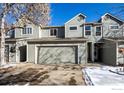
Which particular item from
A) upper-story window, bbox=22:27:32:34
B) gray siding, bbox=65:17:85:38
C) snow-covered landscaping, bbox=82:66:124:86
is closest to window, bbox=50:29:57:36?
gray siding, bbox=65:17:85:38

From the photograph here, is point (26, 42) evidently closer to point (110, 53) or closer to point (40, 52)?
point (40, 52)

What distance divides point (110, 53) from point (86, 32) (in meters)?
3.18

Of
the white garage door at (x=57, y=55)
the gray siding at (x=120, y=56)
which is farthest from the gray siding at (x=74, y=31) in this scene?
the gray siding at (x=120, y=56)

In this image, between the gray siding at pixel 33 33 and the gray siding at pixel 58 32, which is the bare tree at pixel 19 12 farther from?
the gray siding at pixel 58 32

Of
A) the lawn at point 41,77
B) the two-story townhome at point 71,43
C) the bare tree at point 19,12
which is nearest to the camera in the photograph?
the lawn at point 41,77

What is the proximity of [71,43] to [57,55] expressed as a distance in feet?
4.57

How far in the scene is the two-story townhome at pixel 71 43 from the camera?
12.8m

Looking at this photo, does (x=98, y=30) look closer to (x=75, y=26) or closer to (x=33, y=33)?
(x=75, y=26)

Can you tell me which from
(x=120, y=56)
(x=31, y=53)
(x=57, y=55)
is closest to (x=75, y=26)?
(x=57, y=55)

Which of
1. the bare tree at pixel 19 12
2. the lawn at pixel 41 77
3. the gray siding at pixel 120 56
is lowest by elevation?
the lawn at pixel 41 77

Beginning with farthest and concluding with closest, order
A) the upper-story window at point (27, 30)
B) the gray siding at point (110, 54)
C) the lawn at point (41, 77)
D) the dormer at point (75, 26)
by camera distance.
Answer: the dormer at point (75, 26)
the upper-story window at point (27, 30)
the gray siding at point (110, 54)
the lawn at point (41, 77)

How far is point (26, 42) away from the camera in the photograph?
14.3 meters

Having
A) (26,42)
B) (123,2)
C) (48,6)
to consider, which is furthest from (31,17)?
(123,2)

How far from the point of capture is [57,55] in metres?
13.4
